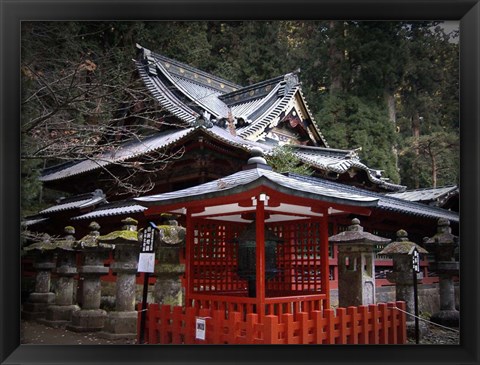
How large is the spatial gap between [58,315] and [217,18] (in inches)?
183

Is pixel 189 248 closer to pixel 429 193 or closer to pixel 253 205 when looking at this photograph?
pixel 253 205

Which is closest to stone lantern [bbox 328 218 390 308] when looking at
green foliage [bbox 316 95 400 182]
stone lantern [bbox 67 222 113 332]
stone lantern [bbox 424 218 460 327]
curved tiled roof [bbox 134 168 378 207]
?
stone lantern [bbox 424 218 460 327]

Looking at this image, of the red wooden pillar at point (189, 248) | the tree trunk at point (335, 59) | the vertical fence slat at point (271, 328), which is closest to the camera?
the vertical fence slat at point (271, 328)

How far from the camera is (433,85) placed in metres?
6.44

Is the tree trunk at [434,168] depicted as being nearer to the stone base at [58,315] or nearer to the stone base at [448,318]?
the stone base at [448,318]

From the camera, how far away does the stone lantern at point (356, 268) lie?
237 inches

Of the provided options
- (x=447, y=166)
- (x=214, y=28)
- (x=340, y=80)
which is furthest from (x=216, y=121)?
(x=447, y=166)

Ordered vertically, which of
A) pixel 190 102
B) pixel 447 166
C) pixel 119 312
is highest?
pixel 190 102

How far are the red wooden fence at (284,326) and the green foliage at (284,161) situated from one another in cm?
406

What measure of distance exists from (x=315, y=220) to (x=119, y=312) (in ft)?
8.46

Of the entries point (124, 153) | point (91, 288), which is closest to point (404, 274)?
point (91, 288)

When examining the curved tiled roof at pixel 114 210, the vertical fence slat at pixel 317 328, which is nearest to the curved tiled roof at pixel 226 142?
the curved tiled roof at pixel 114 210

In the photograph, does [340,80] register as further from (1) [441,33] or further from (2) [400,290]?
(2) [400,290]

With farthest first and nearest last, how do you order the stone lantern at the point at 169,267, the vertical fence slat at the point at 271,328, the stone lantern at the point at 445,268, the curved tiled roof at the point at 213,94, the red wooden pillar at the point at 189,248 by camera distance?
the curved tiled roof at the point at 213,94
the stone lantern at the point at 445,268
the stone lantern at the point at 169,267
the red wooden pillar at the point at 189,248
the vertical fence slat at the point at 271,328
